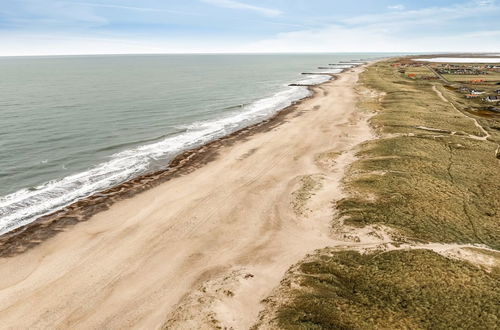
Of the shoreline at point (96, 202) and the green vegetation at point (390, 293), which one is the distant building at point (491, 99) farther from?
the green vegetation at point (390, 293)

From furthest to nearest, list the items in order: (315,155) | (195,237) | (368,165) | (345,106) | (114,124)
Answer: (345,106) < (114,124) < (315,155) < (368,165) < (195,237)

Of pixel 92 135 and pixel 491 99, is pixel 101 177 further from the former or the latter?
pixel 491 99

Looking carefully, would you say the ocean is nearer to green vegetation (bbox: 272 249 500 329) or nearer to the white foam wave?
the white foam wave

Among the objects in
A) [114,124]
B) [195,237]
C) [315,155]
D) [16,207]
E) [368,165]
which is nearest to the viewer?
[195,237]

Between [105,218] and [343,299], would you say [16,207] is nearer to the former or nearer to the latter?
[105,218]

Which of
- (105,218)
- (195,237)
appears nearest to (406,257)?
(195,237)

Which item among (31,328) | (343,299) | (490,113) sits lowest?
(31,328)

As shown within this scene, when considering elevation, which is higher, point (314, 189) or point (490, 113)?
point (490, 113)
